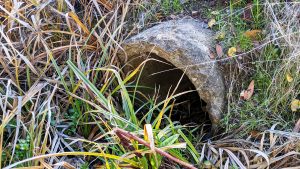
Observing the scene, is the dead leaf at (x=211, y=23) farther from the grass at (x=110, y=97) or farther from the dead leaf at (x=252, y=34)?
the dead leaf at (x=252, y=34)

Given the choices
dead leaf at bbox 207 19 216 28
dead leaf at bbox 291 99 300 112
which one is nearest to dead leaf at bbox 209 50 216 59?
dead leaf at bbox 207 19 216 28

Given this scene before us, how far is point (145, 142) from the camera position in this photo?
1.78 meters

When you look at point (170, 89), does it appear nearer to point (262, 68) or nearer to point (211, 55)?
point (211, 55)

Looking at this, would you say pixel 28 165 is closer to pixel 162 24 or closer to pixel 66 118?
pixel 66 118

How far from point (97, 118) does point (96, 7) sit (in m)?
0.67

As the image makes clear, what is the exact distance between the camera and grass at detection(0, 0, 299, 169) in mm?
2072

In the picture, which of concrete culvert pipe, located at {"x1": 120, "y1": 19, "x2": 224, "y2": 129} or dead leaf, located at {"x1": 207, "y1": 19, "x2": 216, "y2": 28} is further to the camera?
dead leaf, located at {"x1": 207, "y1": 19, "x2": 216, "y2": 28}

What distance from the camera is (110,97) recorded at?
2209mm

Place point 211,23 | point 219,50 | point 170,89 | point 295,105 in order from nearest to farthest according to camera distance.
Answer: point 295,105
point 219,50
point 211,23
point 170,89

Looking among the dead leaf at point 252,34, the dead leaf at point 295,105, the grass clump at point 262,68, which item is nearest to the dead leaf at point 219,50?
the grass clump at point 262,68

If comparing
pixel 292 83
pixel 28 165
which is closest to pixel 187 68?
pixel 292 83

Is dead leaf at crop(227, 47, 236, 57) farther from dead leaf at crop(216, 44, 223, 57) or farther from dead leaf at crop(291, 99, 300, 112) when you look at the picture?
dead leaf at crop(291, 99, 300, 112)

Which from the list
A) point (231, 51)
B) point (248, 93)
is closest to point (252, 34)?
point (231, 51)

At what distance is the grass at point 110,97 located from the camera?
2.07 m
